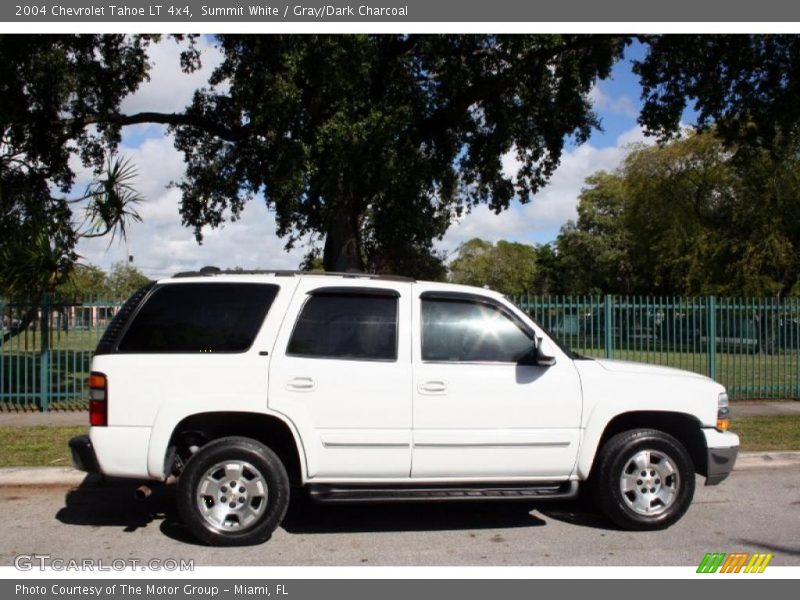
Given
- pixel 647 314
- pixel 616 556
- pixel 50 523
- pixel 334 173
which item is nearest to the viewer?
pixel 616 556

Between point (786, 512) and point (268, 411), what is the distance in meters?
4.58

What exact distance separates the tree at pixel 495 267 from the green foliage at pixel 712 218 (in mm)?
30215

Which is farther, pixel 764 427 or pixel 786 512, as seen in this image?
pixel 764 427

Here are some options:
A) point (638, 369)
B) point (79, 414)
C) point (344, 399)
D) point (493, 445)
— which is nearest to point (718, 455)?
point (638, 369)

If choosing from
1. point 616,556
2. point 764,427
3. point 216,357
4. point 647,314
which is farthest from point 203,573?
point 647,314

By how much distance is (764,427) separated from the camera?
10367 mm

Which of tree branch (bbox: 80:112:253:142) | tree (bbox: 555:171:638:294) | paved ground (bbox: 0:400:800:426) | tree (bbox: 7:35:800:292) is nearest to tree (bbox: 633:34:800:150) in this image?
tree (bbox: 7:35:800:292)

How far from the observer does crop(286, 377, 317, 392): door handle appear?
5.46 m

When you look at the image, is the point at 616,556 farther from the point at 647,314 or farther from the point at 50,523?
the point at 647,314

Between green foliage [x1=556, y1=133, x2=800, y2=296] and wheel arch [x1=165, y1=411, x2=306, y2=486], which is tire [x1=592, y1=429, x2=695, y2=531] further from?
green foliage [x1=556, y1=133, x2=800, y2=296]

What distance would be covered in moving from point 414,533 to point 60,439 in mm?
5517

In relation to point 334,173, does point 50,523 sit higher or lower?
lower

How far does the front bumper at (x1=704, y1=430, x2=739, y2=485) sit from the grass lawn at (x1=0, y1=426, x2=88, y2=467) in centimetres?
620

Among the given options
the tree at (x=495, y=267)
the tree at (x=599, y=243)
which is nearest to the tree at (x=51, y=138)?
the tree at (x=599, y=243)
